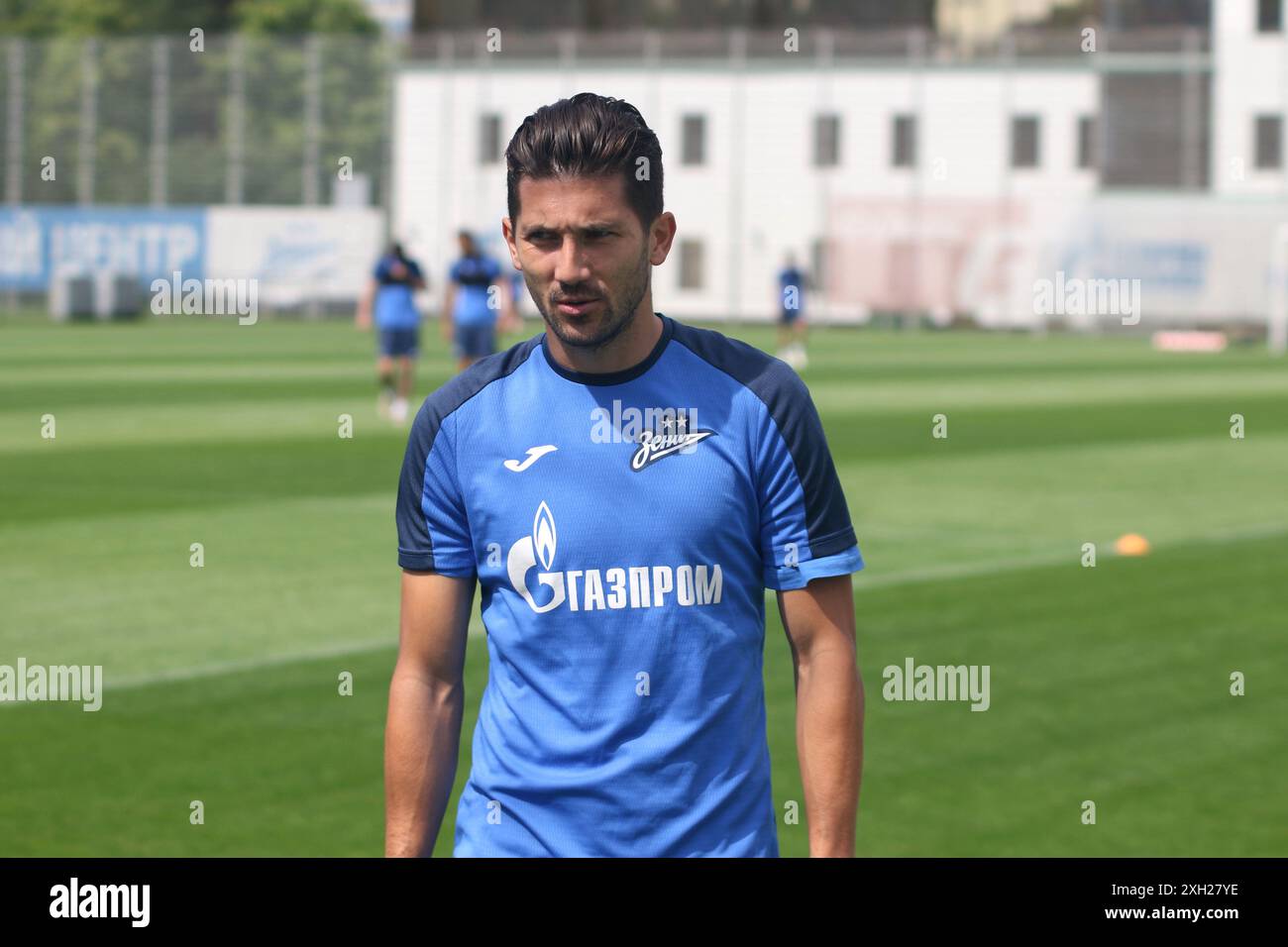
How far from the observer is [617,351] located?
11.2 ft

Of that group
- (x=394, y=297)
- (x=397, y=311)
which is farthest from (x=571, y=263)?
(x=394, y=297)

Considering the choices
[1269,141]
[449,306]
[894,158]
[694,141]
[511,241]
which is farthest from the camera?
[694,141]

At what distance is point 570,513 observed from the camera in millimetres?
3383

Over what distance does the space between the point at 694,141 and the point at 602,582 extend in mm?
62655

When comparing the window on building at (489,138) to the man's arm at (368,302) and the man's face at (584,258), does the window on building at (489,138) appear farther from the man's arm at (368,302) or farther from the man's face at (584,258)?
the man's face at (584,258)

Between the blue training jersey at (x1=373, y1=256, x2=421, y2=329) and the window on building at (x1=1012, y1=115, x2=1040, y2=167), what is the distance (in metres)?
40.9

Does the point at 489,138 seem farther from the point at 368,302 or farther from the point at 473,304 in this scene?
the point at 473,304

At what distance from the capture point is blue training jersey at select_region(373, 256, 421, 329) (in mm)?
23391

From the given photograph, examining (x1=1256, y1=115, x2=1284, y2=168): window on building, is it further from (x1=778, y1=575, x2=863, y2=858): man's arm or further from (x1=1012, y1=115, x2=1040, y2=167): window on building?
(x1=778, y1=575, x2=863, y2=858): man's arm

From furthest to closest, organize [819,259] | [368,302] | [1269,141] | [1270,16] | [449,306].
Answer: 1. [819,259]
2. [1270,16]
3. [1269,141]
4. [368,302]
5. [449,306]

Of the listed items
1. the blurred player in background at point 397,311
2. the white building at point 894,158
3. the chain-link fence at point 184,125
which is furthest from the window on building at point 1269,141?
the blurred player in background at point 397,311

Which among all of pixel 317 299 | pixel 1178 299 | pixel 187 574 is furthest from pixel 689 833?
pixel 317 299

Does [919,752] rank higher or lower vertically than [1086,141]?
lower

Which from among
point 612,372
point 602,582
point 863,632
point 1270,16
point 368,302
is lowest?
point 863,632
